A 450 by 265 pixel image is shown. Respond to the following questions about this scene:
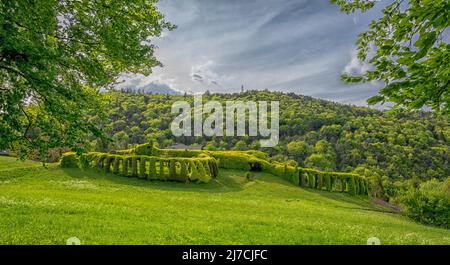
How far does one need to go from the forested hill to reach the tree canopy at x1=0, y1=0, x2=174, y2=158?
108 metres

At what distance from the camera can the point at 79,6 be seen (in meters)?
13.5

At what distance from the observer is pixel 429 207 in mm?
40500

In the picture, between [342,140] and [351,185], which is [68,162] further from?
[342,140]

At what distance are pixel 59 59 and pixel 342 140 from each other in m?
157

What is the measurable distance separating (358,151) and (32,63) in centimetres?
15030

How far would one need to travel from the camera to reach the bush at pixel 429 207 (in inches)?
1564

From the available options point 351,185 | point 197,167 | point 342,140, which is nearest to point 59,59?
point 197,167

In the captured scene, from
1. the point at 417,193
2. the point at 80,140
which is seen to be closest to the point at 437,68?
the point at 80,140

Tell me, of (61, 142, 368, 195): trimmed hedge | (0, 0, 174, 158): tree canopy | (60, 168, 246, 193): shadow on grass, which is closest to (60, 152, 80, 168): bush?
(61, 142, 368, 195): trimmed hedge

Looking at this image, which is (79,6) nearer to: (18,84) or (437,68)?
(18,84)

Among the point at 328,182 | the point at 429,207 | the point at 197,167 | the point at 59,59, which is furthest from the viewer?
the point at 328,182

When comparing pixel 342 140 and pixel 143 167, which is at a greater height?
pixel 342 140

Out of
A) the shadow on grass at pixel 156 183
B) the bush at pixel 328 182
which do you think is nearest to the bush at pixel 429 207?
the bush at pixel 328 182

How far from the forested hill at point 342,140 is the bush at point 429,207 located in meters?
82.4
